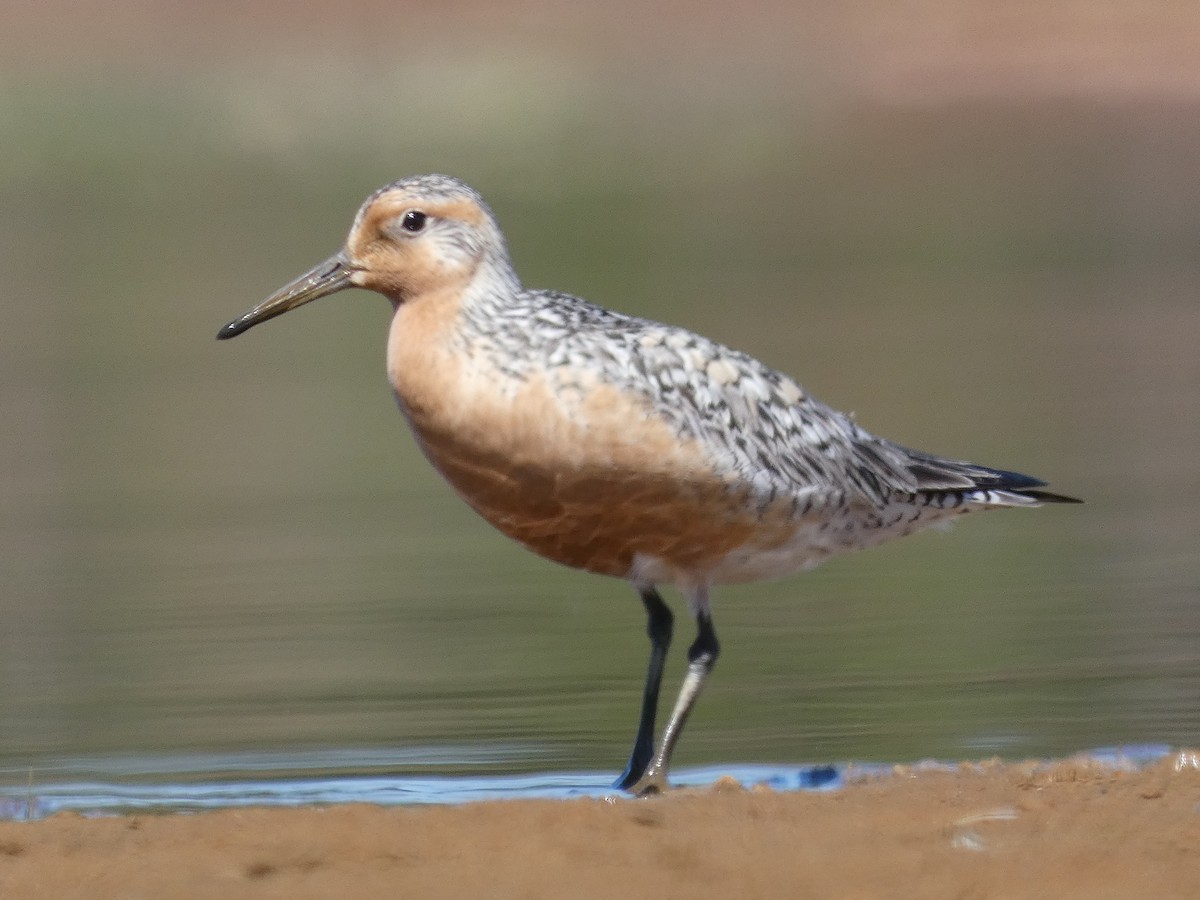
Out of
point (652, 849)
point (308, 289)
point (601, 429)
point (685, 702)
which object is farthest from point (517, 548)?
point (652, 849)

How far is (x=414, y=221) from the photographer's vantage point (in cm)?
838

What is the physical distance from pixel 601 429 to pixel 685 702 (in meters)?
1.05

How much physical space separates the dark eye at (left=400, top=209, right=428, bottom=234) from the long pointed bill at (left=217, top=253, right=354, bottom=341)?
0.26 m

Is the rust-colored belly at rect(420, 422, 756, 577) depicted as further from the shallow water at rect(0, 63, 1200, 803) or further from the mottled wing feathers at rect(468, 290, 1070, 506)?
the shallow water at rect(0, 63, 1200, 803)

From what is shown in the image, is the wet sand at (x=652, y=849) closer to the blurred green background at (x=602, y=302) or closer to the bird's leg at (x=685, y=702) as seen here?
the bird's leg at (x=685, y=702)

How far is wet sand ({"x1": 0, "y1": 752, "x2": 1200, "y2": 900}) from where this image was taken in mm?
6066

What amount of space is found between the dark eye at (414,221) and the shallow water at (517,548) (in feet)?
5.76

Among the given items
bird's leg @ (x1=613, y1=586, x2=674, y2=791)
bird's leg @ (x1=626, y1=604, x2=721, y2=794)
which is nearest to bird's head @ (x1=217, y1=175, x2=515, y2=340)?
bird's leg @ (x1=613, y1=586, x2=674, y2=791)

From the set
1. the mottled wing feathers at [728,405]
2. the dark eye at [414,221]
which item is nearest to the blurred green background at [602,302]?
the mottled wing feathers at [728,405]

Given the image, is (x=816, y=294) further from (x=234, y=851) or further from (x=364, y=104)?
(x=234, y=851)

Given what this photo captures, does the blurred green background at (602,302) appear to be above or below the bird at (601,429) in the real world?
below

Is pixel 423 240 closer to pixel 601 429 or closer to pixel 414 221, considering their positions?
pixel 414 221

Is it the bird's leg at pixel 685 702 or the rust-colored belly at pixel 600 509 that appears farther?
the bird's leg at pixel 685 702

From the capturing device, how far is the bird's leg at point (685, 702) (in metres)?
8.09
